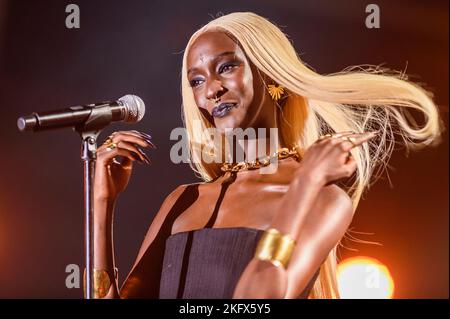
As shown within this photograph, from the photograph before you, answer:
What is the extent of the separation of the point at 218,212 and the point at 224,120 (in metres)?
0.24

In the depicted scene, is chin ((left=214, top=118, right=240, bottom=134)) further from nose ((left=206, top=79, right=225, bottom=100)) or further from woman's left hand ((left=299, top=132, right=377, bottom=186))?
woman's left hand ((left=299, top=132, right=377, bottom=186))

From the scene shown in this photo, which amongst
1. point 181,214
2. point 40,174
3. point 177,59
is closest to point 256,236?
point 181,214

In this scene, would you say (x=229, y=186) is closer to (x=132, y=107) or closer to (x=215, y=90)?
(x=215, y=90)

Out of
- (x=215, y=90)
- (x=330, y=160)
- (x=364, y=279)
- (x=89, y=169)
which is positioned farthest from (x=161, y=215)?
(x=364, y=279)

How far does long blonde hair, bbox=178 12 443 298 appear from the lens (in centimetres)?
190

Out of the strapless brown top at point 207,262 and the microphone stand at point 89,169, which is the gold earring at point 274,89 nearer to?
the strapless brown top at point 207,262

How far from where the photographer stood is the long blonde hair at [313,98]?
1.90 metres

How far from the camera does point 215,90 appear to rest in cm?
190

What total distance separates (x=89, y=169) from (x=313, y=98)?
2.14 feet

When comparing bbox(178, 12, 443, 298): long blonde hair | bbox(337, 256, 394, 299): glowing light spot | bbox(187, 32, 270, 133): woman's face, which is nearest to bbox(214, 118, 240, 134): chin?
bbox(187, 32, 270, 133): woman's face

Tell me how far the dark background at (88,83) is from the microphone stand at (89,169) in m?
0.55

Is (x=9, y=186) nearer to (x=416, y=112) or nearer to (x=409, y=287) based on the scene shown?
(x=416, y=112)

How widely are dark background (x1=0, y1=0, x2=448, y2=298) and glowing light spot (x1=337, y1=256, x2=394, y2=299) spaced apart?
27.3 inches
